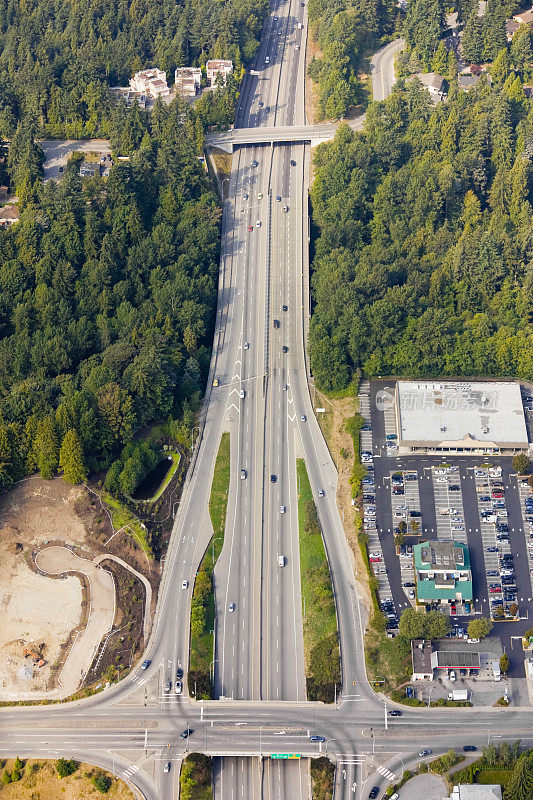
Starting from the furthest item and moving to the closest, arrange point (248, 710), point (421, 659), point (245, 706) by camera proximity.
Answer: point (421, 659) < point (245, 706) < point (248, 710)

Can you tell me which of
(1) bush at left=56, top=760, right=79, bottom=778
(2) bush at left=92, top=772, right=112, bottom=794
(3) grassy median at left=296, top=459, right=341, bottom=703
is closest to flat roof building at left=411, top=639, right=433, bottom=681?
(3) grassy median at left=296, top=459, right=341, bottom=703

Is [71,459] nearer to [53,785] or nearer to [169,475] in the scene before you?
[169,475]

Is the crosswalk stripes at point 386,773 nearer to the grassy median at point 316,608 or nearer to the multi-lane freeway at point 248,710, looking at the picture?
the multi-lane freeway at point 248,710

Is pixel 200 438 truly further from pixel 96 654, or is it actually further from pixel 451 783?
pixel 451 783

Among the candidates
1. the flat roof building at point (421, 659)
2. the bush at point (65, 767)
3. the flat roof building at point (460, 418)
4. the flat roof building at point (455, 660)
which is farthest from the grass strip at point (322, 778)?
the flat roof building at point (460, 418)

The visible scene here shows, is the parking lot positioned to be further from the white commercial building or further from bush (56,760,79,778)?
bush (56,760,79,778)

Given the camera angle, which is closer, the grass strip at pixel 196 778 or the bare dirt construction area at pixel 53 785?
the grass strip at pixel 196 778

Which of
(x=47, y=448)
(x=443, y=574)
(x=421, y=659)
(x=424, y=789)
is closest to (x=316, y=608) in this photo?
(x=421, y=659)
